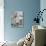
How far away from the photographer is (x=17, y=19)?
496 centimetres

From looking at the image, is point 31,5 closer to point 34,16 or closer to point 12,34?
point 34,16

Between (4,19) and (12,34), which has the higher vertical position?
(4,19)

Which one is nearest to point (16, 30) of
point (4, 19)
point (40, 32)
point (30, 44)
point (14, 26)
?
point (14, 26)

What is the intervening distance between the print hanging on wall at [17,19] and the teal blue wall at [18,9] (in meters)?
0.12

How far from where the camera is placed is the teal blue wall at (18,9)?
4867 millimetres

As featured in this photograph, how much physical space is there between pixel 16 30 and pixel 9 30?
266 millimetres

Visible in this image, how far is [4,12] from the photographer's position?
15.9 ft

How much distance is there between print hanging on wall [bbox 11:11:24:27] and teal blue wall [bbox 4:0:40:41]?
0.12 m

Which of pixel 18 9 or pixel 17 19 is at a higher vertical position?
pixel 18 9

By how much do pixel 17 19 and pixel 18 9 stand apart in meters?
0.38

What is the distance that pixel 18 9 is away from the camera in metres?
4.93

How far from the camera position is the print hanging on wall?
4938mm

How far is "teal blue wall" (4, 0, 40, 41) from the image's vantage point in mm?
4867

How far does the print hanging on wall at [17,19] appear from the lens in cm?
494
